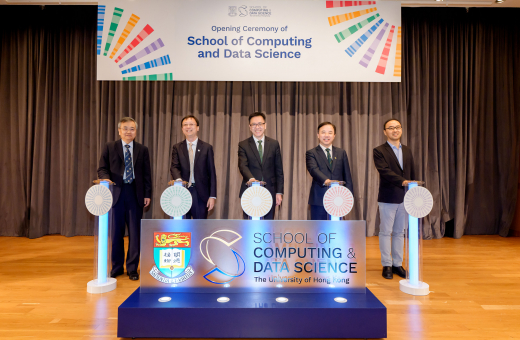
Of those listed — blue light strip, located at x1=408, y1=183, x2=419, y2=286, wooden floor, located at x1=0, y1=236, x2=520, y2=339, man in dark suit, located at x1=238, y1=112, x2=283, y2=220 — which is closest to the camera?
wooden floor, located at x1=0, y1=236, x2=520, y2=339

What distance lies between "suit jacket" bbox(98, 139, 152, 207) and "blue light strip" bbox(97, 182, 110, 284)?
260 millimetres

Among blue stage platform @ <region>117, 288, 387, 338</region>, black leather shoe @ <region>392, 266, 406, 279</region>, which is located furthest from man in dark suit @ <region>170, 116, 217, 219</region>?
black leather shoe @ <region>392, 266, 406, 279</region>

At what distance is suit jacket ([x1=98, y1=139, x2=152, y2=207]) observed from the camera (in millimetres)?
2875

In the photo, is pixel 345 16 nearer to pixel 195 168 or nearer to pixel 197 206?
pixel 195 168

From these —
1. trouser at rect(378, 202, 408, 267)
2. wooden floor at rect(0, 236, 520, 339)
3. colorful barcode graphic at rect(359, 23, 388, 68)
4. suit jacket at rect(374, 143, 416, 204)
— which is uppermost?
colorful barcode graphic at rect(359, 23, 388, 68)

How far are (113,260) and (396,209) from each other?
270 centimetres

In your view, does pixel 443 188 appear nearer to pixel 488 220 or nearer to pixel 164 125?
pixel 488 220

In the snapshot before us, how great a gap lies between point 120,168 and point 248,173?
1190 mm

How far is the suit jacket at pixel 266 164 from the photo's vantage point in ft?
9.85

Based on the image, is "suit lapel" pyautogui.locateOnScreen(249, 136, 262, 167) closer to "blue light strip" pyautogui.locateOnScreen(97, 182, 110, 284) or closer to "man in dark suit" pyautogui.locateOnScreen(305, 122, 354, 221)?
"man in dark suit" pyautogui.locateOnScreen(305, 122, 354, 221)

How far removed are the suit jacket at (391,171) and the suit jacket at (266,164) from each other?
3.14 feet

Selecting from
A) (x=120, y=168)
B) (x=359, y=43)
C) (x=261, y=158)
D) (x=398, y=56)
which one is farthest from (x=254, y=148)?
(x=398, y=56)

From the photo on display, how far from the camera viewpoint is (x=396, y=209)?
9.66 feet

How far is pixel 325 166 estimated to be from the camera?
9.57ft
